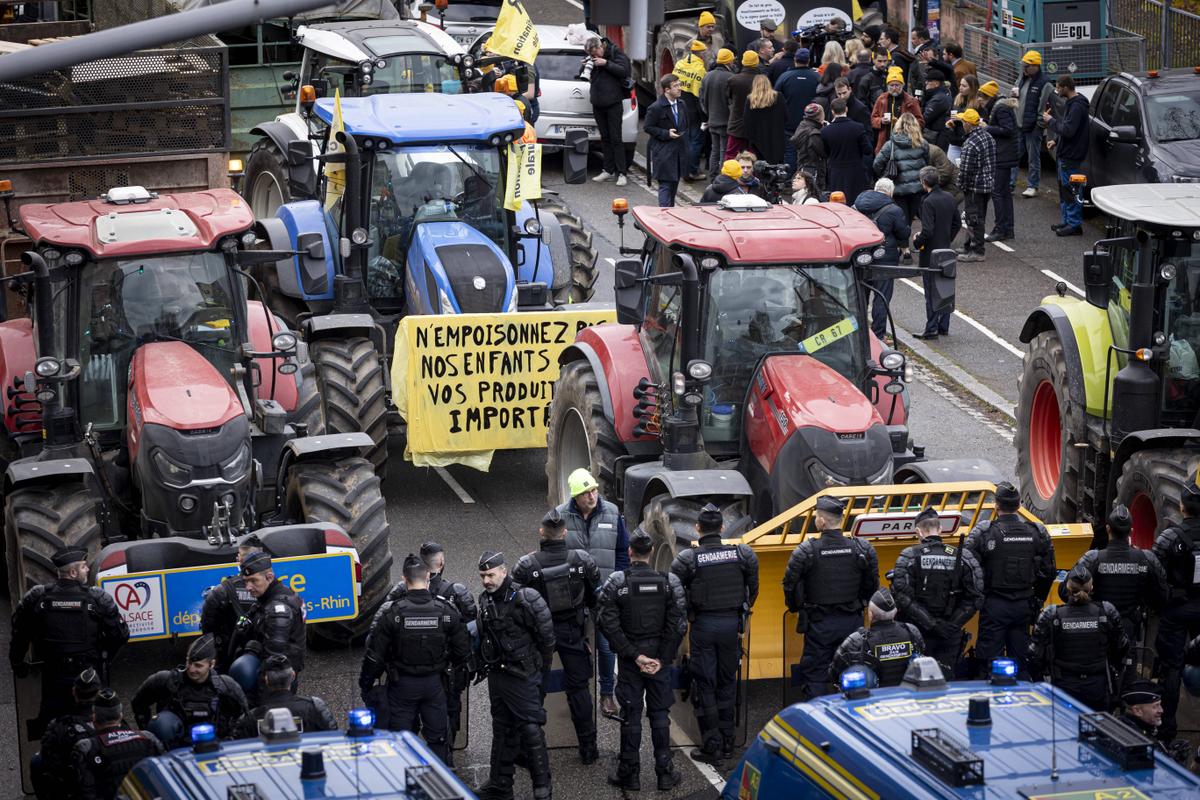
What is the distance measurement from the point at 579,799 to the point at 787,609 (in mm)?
1657

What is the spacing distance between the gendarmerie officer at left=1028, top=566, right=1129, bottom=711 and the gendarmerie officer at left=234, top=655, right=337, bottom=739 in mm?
3831

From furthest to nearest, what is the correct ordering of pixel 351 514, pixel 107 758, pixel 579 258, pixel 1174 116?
pixel 1174 116 → pixel 579 258 → pixel 351 514 → pixel 107 758

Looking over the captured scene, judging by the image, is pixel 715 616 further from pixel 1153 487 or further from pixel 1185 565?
pixel 1153 487

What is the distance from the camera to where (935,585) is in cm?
1123

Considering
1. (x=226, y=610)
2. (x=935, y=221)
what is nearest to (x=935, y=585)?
(x=226, y=610)

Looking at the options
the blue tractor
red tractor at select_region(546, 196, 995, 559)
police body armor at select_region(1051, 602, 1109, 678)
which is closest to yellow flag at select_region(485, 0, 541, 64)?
the blue tractor

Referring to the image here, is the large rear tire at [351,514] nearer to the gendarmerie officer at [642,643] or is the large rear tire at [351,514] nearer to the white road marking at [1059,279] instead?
the gendarmerie officer at [642,643]

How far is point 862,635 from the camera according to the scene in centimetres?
1055

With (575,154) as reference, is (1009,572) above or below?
below

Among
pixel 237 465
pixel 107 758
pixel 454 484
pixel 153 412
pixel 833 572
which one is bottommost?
pixel 454 484

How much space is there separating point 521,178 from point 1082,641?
700 centimetres

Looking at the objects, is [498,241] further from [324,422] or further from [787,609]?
[787,609]

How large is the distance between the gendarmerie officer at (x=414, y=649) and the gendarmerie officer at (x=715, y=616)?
1.35 m

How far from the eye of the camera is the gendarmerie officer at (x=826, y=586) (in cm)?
1116
